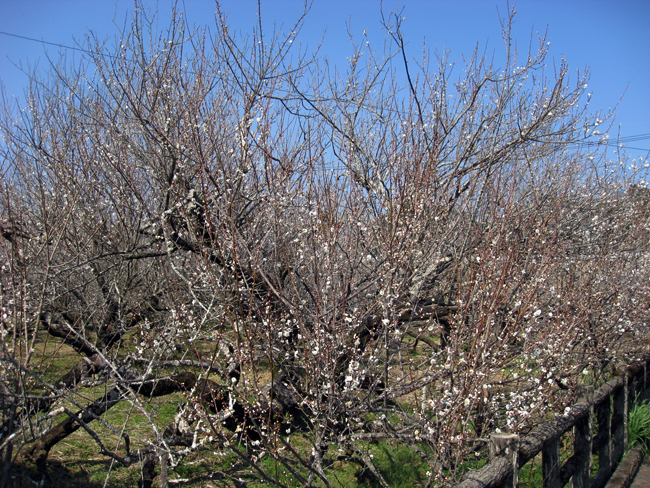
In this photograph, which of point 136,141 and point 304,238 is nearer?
point 304,238

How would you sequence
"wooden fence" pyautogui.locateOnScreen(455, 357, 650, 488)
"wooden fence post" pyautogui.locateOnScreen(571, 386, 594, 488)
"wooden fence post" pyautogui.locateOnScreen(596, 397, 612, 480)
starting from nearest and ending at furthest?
"wooden fence" pyautogui.locateOnScreen(455, 357, 650, 488) < "wooden fence post" pyautogui.locateOnScreen(571, 386, 594, 488) < "wooden fence post" pyautogui.locateOnScreen(596, 397, 612, 480)

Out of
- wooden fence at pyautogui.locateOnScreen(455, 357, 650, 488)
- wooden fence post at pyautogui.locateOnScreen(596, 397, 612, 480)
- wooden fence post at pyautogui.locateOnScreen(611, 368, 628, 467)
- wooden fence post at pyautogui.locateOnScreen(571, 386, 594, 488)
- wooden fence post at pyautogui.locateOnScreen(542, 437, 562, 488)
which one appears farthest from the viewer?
wooden fence post at pyautogui.locateOnScreen(611, 368, 628, 467)

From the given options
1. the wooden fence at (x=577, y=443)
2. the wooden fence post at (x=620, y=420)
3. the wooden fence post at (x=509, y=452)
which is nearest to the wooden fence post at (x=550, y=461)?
the wooden fence at (x=577, y=443)

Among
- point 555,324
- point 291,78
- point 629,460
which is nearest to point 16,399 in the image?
point 555,324

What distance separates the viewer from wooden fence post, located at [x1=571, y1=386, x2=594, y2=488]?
11.7 ft

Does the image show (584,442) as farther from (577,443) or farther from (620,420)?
(620,420)

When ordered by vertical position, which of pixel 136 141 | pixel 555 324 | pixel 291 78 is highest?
pixel 291 78

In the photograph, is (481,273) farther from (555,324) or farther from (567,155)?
(567,155)

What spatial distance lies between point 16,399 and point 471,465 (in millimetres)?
4377

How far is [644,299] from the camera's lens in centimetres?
576

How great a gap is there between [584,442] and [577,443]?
5 cm

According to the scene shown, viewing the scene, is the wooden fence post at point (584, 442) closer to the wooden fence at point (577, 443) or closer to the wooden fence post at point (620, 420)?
the wooden fence at point (577, 443)

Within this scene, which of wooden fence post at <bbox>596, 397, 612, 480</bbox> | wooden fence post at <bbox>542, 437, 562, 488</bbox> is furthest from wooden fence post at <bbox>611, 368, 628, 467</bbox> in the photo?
wooden fence post at <bbox>542, 437, 562, 488</bbox>

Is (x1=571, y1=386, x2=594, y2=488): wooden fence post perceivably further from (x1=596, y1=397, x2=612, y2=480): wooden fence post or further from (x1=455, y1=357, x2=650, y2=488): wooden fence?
(x1=596, y1=397, x2=612, y2=480): wooden fence post
